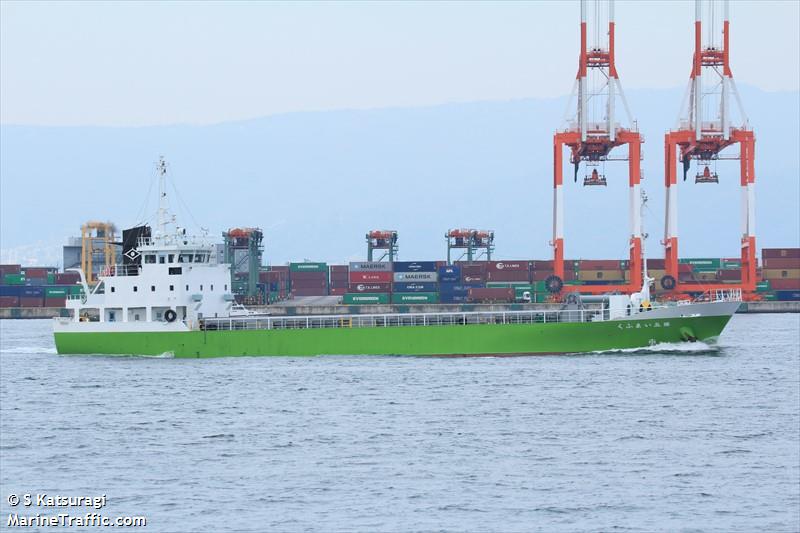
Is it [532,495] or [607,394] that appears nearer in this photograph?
[532,495]

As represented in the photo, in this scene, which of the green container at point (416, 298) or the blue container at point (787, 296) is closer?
the green container at point (416, 298)

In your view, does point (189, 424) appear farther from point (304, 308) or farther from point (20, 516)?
point (304, 308)

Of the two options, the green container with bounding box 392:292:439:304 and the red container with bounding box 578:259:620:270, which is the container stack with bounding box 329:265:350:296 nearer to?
the green container with bounding box 392:292:439:304

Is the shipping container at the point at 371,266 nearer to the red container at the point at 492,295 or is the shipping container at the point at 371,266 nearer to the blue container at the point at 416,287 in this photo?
the blue container at the point at 416,287

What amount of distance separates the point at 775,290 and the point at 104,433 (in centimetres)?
9578

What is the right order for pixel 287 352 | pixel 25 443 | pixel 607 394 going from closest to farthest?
pixel 25 443
pixel 607 394
pixel 287 352

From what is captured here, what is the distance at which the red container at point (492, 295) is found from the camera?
4540 inches

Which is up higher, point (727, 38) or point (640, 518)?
point (727, 38)

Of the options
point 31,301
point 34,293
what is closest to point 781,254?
point 34,293

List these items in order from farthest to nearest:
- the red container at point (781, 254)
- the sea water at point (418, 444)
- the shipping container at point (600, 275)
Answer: the red container at point (781, 254)
the shipping container at point (600, 275)
the sea water at point (418, 444)

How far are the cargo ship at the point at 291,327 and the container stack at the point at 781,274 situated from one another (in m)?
65.0

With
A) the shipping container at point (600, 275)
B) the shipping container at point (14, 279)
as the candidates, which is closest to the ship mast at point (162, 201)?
the shipping container at point (600, 275)

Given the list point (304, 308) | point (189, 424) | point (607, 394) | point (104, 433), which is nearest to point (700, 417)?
point (607, 394)

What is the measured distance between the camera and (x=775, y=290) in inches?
4729
